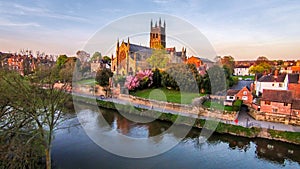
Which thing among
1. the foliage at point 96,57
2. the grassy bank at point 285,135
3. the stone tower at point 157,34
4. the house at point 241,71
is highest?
the stone tower at point 157,34

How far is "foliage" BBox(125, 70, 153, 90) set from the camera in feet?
80.7

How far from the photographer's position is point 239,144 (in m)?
12.6

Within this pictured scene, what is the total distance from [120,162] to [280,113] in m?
12.6

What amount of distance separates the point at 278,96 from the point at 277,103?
23.8 inches

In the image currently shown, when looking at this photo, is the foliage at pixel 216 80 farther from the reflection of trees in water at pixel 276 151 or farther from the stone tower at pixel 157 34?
the stone tower at pixel 157 34

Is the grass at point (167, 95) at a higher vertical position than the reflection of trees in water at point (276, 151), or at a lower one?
higher

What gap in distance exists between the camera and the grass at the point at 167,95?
65.4 ft

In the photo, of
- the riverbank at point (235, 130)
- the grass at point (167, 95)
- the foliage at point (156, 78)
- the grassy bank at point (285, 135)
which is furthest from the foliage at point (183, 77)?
the grassy bank at point (285, 135)

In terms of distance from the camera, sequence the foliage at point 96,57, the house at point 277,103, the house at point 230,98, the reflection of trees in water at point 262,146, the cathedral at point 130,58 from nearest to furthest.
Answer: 1. the reflection of trees in water at point 262,146
2. the house at point 277,103
3. the house at point 230,98
4. the cathedral at point 130,58
5. the foliage at point 96,57

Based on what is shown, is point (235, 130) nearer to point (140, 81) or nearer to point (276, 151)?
point (276, 151)

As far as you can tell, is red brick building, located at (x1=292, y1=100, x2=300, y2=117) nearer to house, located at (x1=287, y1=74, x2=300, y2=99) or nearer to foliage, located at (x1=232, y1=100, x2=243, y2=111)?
foliage, located at (x1=232, y1=100, x2=243, y2=111)

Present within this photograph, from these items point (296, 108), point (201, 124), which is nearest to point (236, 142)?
point (201, 124)

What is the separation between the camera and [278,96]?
1531 cm

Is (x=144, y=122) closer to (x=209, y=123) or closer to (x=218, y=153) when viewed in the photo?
(x=209, y=123)
